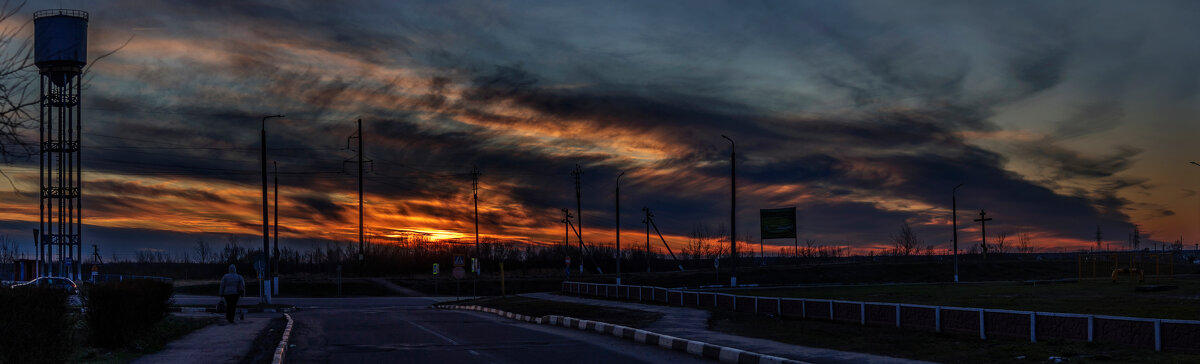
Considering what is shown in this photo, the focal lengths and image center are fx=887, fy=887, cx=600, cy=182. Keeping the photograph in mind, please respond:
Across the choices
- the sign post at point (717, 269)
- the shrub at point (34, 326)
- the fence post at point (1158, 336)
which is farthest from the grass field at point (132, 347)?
the sign post at point (717, 269)

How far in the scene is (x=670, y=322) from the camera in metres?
25.0

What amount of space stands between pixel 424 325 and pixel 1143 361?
18.6 metres

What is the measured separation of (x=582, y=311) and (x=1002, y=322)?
17.1m

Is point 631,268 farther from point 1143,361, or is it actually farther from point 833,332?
point 1143,361

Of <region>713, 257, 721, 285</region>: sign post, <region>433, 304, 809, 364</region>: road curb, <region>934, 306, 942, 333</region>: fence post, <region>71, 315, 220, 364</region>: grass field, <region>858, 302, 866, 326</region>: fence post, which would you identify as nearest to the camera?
<region>433, 304, 809, 364</region>: road curb

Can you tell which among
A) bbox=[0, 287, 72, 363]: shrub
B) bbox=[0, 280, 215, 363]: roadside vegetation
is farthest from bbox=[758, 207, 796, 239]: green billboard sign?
bbox=[0, 287, 72, 363]: shrub

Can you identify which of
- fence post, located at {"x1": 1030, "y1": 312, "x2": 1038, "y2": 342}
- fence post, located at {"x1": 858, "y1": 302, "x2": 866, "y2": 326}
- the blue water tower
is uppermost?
the blue water tower

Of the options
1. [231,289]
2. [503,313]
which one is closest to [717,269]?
[503,313]

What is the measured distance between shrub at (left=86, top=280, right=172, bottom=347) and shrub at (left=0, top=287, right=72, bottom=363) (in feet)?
22.2

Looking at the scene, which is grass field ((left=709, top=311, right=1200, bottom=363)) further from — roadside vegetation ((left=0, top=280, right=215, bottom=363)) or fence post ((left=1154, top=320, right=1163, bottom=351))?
roadside vegetation ((left=0, top=280, right=215, bottom=363))

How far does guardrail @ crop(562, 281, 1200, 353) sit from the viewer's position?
14219mm

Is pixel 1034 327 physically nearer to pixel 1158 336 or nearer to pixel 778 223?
pixel 1158 336

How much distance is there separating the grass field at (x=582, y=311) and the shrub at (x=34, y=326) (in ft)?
49.3

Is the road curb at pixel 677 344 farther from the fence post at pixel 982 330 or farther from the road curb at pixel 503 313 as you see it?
the fence post at pixel 982 330
